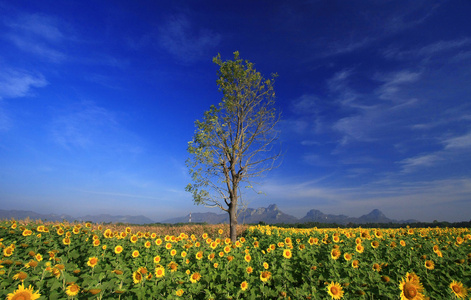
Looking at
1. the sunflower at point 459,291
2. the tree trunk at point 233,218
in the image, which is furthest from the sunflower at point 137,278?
the tree trunk at point 233,218

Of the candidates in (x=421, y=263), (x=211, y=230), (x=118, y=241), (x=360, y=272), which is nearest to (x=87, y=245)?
(x=118, y=241)

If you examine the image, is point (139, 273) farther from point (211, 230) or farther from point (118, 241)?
point (211, 230)

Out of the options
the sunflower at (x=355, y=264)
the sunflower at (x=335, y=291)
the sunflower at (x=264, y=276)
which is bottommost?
the sunflower at (x=335, y=291)

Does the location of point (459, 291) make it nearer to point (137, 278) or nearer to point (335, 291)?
point (335, 291)

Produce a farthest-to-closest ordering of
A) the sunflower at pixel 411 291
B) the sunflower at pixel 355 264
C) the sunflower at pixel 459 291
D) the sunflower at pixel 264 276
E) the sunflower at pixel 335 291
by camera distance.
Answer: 1. the sunflower at pixel 355 264
2. the sunflower at pixel 264 276
3. the sunflower at pixel 335 291
4. the sunflower at pixel 459 291
5. the sunflower at pixel 411 291

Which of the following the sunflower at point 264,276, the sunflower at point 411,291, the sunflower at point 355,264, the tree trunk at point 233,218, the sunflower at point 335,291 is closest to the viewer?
the sunflower at point 411,291

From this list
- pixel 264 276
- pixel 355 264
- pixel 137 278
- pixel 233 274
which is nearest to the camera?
pixel 137 278

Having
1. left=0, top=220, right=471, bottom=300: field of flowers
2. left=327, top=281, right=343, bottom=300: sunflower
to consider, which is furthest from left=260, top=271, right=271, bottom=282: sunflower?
left=327, top=281, right=343, bottom=300: sunflower

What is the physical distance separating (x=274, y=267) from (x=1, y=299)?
12.8 feet

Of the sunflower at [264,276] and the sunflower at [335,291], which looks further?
the sunflower at [264,276]

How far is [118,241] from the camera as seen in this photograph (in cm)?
623

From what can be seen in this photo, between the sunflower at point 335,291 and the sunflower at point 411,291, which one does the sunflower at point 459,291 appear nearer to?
the sunflower at point 411,291

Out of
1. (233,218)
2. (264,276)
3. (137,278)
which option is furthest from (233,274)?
(233,218)

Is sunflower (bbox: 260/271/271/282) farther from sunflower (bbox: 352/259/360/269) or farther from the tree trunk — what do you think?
the tree trunk
